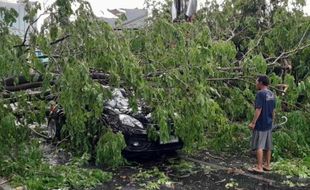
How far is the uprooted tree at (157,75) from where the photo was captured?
610cm

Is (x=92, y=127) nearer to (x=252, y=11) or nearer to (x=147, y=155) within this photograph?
(x=147, y=155)

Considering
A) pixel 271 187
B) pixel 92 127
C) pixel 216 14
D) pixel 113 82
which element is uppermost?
pixel 216 14

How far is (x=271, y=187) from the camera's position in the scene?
6426 mm

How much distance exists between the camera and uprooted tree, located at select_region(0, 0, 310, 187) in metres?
6.10

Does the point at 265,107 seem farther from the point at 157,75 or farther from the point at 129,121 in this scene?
the point at 129,121

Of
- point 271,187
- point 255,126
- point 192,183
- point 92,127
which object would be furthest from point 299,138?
point 92,127

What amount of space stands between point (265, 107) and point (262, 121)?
22 cm

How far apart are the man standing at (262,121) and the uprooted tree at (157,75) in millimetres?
637

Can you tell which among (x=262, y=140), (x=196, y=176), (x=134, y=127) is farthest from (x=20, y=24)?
(x=262, y=140)

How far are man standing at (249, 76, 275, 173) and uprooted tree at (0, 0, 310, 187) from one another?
0.64 m

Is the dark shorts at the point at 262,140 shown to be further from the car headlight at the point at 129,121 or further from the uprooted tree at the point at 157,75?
the car headlight at the point at 129,121

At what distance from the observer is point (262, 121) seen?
280 inches

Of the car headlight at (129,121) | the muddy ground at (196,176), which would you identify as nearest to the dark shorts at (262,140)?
the muddy ground at (196,176)

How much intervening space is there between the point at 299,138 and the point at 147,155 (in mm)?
2695
